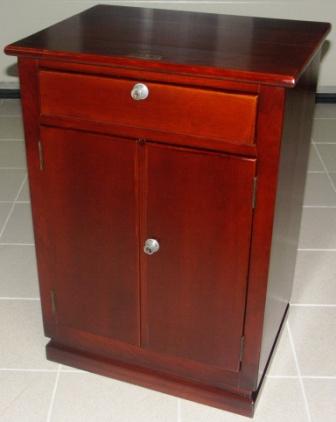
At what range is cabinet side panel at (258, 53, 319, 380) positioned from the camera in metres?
1.42

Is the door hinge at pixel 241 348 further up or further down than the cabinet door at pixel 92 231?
further down

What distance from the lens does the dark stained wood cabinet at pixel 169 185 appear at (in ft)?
4.45

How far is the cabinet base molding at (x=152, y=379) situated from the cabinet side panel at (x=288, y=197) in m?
0.10

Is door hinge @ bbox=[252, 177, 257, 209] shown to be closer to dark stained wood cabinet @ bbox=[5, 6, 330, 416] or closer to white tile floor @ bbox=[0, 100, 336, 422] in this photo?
dark stained wood cabinet @ bbox=[5, 6, 330, 416]

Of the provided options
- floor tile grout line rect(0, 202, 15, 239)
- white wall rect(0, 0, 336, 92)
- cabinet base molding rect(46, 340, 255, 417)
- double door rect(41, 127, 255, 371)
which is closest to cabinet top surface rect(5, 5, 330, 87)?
double door rect(41, 127, 255, 371)

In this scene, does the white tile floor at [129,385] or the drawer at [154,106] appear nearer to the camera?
the drawer at [154,106]

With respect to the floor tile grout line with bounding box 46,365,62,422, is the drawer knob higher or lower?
higher

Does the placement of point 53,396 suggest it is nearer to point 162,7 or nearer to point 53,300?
point 53,300

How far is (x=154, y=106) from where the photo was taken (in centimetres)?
139

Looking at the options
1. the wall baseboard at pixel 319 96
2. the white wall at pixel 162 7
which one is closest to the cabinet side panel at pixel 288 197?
the white wall at pixel 162 7

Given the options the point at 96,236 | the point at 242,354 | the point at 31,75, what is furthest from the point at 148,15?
the point at 242,354

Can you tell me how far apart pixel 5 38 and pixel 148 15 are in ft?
7.48

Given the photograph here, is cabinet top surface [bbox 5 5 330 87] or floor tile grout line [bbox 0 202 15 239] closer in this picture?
cabinet top surface [bbox 5 5 330 87]

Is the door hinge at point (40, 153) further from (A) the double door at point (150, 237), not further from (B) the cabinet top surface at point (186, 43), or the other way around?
(B) the cabinet top surface at point (186, 43)
